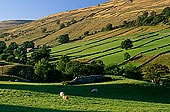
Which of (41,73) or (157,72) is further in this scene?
(41,73)

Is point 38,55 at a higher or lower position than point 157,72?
higher

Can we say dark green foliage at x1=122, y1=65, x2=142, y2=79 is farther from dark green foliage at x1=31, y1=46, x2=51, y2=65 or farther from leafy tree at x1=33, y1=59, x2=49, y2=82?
dark green foliage at x1=31, y1=46, x2=51, y2=65

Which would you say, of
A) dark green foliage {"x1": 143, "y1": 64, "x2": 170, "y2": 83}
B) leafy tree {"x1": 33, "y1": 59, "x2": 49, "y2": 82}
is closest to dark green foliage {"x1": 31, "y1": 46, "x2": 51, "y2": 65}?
leafy tree {"x1": 33, "y1": 59, "x2": 49, "y2": 82}

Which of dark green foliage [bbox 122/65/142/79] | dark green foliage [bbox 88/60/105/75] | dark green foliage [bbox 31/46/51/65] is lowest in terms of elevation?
dark green foliage [bbox 122/65/142/79]

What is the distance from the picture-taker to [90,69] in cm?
7369

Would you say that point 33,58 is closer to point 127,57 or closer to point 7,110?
point 127,57

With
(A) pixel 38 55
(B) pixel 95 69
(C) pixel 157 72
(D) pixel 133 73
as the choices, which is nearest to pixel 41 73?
(B) pixel 95 69

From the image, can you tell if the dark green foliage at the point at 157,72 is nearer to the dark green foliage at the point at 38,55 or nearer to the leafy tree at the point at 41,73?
the leafy tree at the point at 41,73

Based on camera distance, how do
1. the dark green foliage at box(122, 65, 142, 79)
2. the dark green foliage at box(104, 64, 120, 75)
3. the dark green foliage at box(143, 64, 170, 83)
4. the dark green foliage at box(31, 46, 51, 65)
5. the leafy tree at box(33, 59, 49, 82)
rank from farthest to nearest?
the dark green foliage at box(31, 46, 51, 65) < the dark green foliage at box(104, 64, 120, 75) < the dark green foliage at box(122, 65, 142, 79) < the leafy tree at box(33, 59, 49, 82) < the dark green foliage at box(143, 64, 170, 83)

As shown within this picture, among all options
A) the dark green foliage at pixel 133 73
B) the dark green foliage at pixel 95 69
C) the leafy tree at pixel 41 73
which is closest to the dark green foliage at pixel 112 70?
the dark green foliage at pixel 95 69

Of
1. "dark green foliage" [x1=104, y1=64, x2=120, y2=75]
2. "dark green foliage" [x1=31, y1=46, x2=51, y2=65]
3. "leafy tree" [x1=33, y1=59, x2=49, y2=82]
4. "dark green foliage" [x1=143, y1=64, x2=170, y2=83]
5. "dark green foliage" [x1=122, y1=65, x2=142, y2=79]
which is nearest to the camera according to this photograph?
"dark green foliage" [x1=143, y1=64, x2=170, y2=83]

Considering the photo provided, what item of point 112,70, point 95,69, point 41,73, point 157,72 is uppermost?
point 95,69

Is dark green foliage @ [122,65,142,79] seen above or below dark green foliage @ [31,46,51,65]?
below

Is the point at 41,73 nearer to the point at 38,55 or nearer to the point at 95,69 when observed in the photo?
the point at 95,69
